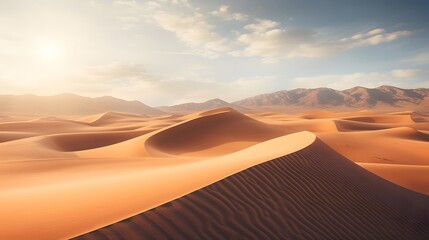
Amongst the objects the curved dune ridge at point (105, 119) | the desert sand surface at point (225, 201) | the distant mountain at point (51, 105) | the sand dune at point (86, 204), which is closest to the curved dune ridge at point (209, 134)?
the desert sand surface at point (225, 201)

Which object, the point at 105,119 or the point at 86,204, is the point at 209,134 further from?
the point at 105,119

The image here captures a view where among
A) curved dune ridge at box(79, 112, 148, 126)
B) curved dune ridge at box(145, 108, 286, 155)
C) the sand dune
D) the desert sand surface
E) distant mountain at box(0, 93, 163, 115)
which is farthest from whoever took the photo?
distant mountain at box(0, 93, 163, 115)

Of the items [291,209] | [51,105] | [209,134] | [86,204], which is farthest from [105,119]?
[51,105]

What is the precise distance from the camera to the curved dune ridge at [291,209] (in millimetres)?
3254

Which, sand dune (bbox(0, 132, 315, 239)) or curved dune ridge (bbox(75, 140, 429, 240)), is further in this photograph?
curved dune ridge (bbox(75, 140, 429, 240))

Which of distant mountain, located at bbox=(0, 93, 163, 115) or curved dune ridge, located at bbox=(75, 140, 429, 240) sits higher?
distant mountain, located at bbox=(0, 93, 163, 115)

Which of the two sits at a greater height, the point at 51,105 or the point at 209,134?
the point at 51,105

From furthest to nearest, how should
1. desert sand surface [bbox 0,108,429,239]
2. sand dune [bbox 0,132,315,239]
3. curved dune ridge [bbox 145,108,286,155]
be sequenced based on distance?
1. curved dune ridge [bbox 145,108,286,155]
2. desert sand surface [bbox 0,108,429,239]
3. sand dune [bbox 0,132,315,239]

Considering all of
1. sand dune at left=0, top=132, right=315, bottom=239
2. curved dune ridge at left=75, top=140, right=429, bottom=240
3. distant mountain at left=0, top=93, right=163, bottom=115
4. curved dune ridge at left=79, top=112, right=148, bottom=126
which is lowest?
curved dune ridge at left=79, top=112, right=148, bottom=126

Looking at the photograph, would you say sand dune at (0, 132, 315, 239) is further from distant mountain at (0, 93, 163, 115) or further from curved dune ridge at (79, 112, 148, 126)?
distant mountain at (0, 93, 163, 115)

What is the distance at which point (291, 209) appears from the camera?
447cm

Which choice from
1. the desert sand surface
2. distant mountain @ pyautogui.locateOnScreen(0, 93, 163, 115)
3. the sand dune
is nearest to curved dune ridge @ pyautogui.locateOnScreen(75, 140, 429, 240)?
the desert sand surface

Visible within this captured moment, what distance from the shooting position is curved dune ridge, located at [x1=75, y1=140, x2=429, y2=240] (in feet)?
10.7

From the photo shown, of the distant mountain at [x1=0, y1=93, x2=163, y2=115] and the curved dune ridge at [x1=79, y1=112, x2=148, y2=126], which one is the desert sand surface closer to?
the curved dune ridge at [x1=79, y1=112, x2=148, y2=126]
